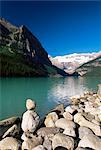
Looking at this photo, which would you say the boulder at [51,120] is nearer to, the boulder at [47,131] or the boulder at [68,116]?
the boulder at [68,116]

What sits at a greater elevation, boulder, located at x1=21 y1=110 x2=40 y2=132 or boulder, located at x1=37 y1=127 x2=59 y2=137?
boulder, located at x1=21 y1=110 x2=40 y2=132

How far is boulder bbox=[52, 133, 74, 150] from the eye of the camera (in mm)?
10977

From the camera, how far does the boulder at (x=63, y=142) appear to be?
11.0 metres

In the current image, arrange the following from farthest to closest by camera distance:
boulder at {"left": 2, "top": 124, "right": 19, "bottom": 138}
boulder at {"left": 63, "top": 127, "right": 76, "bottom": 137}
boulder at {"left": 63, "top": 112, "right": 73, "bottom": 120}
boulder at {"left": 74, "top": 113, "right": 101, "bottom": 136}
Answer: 1. boulder at {"left": 63, "top": 112, "right": 73, "bottom": 120}
2. boulder at {"left": 74, "top": 113, "right": 101, "bottom": 136}
3. boulder at {"left": 2, "top": 124, "right": 19, "bottom": 138}
4. boulder at {"left": 63, "top": 127, "right": 76, "bottom": 137}

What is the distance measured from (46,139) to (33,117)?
2250 millimetres

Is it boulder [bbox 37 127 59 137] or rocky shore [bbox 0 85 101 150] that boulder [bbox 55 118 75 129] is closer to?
rocky shore [bbox 0 85 101 150]

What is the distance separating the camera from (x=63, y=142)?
437 inches

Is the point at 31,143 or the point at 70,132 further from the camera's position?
the point at 70,132

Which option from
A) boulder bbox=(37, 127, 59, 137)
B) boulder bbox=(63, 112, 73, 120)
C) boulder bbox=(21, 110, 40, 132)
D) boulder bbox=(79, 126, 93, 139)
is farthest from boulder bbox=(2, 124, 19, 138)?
boulder bbox=(63, 112, 73, 120)

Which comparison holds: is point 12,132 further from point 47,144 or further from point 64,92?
point 64,92

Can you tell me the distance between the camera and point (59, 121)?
13828 mm

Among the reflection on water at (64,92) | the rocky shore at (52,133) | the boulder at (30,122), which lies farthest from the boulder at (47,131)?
the reflection on water at (64,92)

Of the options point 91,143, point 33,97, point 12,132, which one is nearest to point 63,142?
point 91,143

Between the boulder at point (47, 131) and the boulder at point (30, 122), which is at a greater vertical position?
the boulder at point (30, 122)
